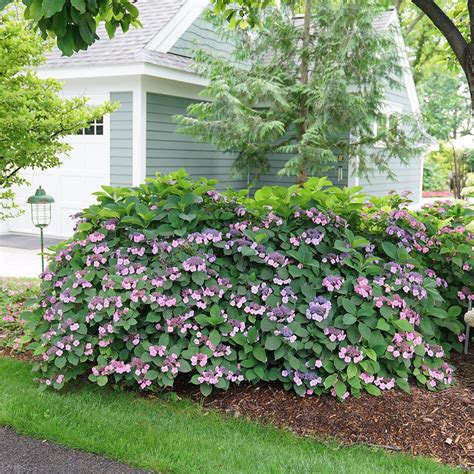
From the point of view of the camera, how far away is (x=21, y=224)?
12047 millimetres

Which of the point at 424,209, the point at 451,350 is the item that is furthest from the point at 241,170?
the point at 451,350

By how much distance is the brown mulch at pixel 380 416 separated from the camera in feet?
10.8

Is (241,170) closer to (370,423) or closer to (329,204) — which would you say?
(329,204)

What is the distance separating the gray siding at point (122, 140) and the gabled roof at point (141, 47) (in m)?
0.63

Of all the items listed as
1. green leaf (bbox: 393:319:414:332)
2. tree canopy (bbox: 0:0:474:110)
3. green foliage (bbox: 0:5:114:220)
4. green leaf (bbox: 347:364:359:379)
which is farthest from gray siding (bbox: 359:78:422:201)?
green leaf (bbox: 347:364:359:379)

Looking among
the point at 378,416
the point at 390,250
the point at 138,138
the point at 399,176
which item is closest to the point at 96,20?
the point at 390,250

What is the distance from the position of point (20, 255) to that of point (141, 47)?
12.8ft

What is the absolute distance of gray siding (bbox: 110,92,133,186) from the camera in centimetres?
1015

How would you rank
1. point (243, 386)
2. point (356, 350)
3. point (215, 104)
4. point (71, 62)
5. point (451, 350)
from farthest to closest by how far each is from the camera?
point (71, 62) < point (215, 104) < point (451, 350) < point (243, 386) < point (356, 350)

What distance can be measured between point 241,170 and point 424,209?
19.7 feet

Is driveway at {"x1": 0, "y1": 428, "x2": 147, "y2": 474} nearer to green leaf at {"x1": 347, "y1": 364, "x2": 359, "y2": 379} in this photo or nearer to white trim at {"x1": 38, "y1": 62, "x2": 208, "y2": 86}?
green leaf at {"x1": 347, "y1": 364, "x2": 359, "y2": 379}

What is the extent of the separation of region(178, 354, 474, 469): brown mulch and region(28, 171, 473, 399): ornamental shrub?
0.10 m

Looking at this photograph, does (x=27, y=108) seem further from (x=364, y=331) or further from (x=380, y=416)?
(x=380, y=416)

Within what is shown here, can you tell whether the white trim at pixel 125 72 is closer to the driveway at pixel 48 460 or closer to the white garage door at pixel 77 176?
the white garage door at pixel 77 176
